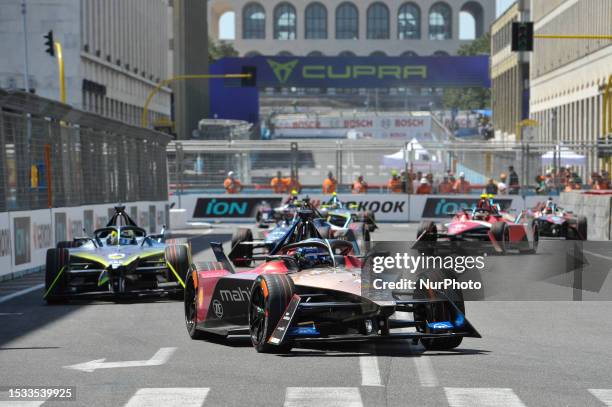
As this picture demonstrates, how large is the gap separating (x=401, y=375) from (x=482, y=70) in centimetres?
8941

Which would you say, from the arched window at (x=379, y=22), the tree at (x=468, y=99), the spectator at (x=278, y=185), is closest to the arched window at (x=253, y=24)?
the arched window at (x=379, y=22)

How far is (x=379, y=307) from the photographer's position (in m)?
11.1

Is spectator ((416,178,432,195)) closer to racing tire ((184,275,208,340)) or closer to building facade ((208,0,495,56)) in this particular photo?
racing tire ((184,275,208,340))

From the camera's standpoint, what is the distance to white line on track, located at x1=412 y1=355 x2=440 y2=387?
9531 millimetres

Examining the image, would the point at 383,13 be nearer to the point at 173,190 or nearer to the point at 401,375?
the point at 173,190

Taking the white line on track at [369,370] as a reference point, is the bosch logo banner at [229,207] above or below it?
below

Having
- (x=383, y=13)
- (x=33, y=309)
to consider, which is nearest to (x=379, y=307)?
(x=33, y=309)

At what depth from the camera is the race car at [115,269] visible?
16438mm

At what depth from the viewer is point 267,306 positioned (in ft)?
36.4

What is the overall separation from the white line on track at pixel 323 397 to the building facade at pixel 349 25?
6671 inches

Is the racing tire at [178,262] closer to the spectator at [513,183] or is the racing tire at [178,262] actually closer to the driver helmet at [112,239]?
the driver helmet at [112,239]

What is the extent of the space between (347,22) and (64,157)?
518 feet

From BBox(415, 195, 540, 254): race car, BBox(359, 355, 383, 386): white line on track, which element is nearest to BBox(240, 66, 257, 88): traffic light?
BBox(415, 195, 540, 254): race car

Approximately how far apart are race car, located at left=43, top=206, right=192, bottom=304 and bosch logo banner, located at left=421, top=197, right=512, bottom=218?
3158 centimetres
